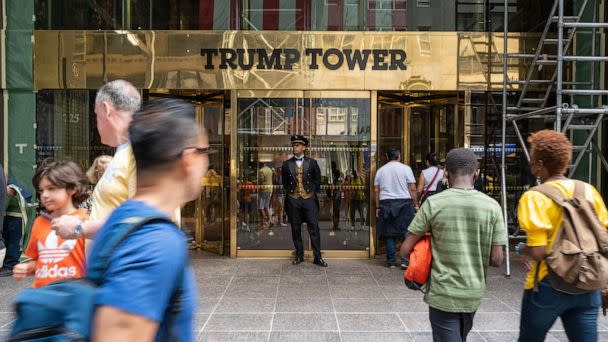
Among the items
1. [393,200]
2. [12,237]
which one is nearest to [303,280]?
[393,200]

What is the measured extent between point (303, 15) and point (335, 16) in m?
0.52

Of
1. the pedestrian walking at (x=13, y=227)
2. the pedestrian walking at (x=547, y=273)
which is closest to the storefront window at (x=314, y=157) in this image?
the pedestrian walking at (x=13, y=227)

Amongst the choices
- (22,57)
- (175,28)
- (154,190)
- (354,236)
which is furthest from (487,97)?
(154,190)

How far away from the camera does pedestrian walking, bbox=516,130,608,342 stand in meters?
3.05

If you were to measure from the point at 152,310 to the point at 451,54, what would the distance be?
8544mm

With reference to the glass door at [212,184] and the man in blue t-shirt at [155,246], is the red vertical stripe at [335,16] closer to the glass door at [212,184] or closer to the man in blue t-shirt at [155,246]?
the glass door at [212,184]

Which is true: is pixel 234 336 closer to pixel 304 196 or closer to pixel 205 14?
pixel 304 196

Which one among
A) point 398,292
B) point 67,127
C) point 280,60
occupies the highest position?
point 280,60

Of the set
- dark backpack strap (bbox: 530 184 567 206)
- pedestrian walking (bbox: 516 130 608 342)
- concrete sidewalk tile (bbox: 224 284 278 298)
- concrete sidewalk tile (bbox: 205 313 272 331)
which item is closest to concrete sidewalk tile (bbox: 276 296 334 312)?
concrete sidewalk tile (bbox: 224 284 278 298)

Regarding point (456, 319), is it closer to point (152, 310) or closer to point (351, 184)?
point (152, 310)

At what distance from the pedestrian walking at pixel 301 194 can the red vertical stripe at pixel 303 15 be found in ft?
6.22

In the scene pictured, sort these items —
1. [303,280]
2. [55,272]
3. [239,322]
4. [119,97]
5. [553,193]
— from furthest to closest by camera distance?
[303,280], [239,322], [553,193], [55,272], [119,97]

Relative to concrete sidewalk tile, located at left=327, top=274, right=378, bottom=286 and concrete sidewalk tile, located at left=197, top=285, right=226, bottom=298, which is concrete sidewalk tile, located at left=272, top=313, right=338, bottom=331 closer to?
concrete sidewalk tile, located at left=197, top=285, right=226, bottom=298

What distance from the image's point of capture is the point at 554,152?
3.23m
